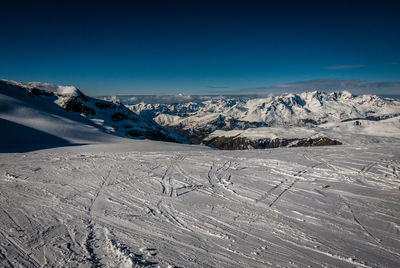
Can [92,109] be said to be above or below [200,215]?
above

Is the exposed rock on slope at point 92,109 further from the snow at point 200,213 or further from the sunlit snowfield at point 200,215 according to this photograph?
the sunlit snowfield at point 200,215

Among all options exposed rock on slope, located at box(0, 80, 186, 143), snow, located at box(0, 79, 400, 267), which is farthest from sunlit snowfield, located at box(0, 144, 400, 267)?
exposed rock on slope, located at box(0, 80, 186, 143)

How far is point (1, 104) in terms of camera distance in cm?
3556

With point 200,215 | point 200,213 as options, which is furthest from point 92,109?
point 200,215

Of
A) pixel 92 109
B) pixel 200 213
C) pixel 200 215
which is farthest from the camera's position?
pixel 92 109

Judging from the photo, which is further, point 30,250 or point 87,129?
point 87,129

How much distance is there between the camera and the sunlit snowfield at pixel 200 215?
17.5ft

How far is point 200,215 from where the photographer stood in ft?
24.2

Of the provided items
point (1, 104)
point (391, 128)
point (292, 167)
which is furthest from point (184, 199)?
point (391, 128)

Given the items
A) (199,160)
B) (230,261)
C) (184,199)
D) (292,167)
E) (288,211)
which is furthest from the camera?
(199,160)

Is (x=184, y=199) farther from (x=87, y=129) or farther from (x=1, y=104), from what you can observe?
(x=1, y=104)

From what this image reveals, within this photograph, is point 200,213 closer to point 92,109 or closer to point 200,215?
point 200,215

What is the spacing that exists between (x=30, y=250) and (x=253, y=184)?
353 inches

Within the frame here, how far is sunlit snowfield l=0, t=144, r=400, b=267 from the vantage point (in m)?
5.32
